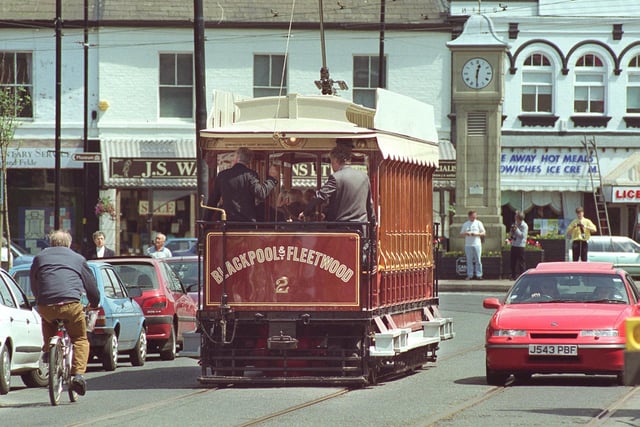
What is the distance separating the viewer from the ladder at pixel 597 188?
46406 mm

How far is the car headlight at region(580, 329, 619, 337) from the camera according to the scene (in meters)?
15.6

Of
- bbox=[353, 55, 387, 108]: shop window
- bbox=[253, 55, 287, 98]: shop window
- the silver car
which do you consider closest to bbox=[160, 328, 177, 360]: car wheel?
the silver car

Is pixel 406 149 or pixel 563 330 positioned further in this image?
pixel 406 149

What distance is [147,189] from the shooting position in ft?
149

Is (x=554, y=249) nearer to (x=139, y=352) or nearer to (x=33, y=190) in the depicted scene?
(x=33, y=190)

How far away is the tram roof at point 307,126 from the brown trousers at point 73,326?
2.55 metres

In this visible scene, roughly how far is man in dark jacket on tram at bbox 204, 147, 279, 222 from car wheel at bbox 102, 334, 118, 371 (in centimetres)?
371

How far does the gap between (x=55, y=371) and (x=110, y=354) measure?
4.69m

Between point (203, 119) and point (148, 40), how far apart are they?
19.0m

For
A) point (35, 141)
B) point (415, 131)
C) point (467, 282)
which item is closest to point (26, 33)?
point (35, 141)

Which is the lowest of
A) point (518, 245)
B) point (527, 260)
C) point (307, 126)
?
point (527, 260)

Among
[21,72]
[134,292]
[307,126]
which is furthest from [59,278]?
[21,72]

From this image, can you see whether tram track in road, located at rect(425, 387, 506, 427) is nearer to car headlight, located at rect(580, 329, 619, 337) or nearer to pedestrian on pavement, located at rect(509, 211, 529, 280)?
car headlight, located at rect(580, 329, 619, 337)

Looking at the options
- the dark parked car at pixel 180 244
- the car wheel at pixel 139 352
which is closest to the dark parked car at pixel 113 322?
the car wheel at pixel 139 352
